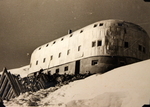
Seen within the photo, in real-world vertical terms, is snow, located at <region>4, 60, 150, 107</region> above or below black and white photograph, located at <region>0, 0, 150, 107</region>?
below

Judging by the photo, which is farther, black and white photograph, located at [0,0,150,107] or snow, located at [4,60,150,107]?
black and white photograph, located at [0,0,150,107]

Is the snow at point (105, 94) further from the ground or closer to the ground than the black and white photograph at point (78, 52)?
closer to the ground

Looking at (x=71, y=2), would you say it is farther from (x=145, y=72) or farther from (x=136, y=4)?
(x=145, y=72)

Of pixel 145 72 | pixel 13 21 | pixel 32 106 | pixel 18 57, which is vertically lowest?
pixel 32 106

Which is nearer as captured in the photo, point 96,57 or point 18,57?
point 18,57

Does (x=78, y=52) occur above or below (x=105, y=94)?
above

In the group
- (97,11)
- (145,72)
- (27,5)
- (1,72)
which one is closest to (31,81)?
(1,72)

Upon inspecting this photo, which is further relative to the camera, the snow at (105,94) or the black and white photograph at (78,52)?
the black and white photograph at (78,52)

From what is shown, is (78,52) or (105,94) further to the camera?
(78,52)
